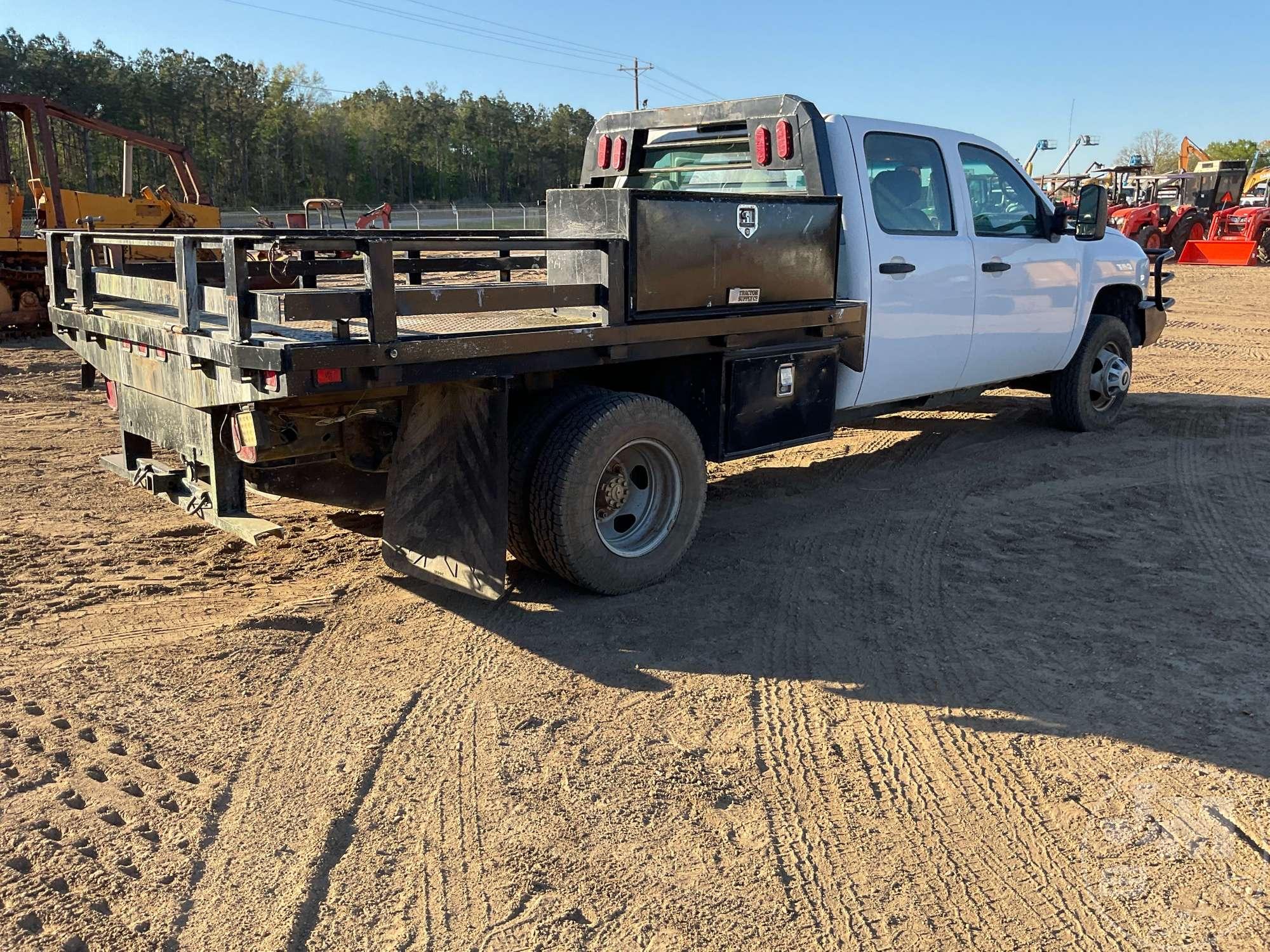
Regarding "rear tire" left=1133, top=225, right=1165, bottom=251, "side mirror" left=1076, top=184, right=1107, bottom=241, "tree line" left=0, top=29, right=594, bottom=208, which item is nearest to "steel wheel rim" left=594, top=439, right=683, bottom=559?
"side mirror" left=1076, top=184, right=1107, bottom=241

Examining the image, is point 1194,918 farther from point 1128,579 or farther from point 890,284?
point 890,284

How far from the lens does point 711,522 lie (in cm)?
603

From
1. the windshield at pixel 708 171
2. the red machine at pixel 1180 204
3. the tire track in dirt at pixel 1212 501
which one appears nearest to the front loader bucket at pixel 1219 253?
the red machine at pixel 1180 204

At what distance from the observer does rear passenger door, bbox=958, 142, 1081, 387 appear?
21.6 feet

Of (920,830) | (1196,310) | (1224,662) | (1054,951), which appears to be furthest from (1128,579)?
(1196,310)

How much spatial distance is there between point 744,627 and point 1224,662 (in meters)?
1.95

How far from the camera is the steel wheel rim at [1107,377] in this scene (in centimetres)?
811

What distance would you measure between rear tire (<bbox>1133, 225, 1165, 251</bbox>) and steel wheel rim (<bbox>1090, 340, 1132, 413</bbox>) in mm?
17712

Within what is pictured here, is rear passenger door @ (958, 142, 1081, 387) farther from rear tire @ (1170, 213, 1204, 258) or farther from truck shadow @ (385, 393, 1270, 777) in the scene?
rear tire @ (1170, 213, 1204, 258)

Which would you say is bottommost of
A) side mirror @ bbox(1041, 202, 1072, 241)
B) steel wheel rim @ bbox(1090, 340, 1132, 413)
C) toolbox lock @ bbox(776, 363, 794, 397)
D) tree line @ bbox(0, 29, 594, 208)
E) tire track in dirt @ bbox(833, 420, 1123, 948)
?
tire track in dirt @ bbox(833, 420, 1123, 948)

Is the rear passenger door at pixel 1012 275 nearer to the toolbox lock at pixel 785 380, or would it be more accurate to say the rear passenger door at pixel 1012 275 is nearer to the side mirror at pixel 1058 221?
the side mirror at pixel 1058 221

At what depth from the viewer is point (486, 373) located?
13.7 ft

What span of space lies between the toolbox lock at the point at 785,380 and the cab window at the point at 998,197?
1944 millimetres

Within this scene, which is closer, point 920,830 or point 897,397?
point 920,830
